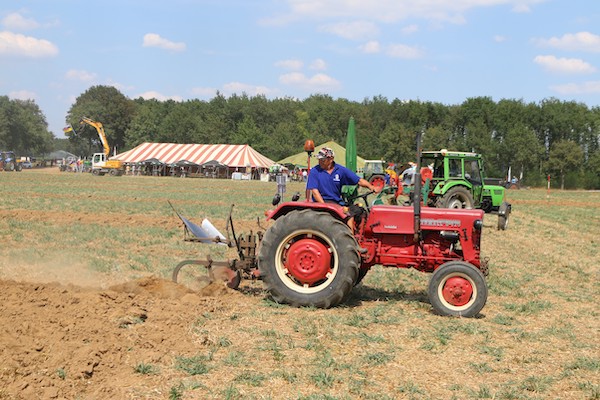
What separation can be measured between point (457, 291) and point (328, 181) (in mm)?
1844

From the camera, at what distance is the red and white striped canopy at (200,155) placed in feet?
201

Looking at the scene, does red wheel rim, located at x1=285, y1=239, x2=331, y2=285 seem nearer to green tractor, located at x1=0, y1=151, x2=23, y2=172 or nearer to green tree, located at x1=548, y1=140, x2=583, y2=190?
green tractor, located at x1=0, y1=151, x2=23, y2=172

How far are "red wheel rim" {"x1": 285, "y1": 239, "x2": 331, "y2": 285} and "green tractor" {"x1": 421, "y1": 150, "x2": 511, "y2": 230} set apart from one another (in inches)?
406

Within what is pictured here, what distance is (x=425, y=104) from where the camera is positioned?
68.8 metres

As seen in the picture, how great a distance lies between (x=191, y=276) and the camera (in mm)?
8297

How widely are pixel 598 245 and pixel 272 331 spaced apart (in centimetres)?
1063

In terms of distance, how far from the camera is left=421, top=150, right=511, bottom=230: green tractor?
16953mm

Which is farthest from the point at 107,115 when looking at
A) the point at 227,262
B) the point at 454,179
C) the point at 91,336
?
the point at 91,336

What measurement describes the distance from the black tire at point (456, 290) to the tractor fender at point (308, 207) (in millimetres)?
1226

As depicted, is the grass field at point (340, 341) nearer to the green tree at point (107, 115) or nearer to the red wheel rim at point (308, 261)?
the red wheel rim at point (308, 261)

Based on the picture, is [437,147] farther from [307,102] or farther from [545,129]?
[307,102]

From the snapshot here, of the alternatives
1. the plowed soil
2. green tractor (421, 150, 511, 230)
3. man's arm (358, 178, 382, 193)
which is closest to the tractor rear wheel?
green tractor (421, 150, 511, 230)

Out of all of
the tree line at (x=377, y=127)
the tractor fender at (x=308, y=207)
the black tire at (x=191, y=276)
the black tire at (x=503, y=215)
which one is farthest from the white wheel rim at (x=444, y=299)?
the tree line at (x=377, y=127)

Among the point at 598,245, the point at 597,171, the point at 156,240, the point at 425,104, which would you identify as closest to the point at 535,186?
the point at 597,171
